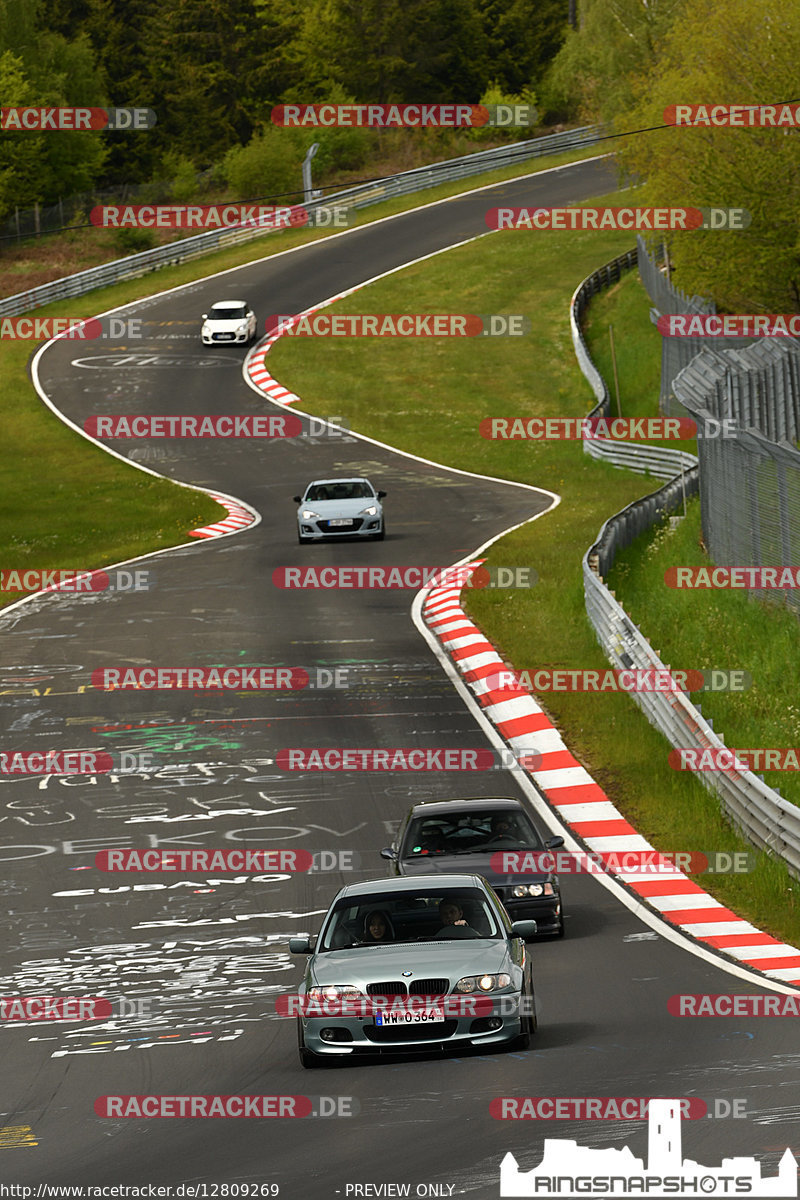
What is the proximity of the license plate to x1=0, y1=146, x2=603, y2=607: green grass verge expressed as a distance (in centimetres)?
2420

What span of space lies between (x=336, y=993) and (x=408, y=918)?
126 cm

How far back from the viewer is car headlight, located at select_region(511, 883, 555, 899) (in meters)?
14.4

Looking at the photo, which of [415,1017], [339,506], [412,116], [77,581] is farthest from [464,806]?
[412,116]

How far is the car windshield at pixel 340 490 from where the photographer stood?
126ft

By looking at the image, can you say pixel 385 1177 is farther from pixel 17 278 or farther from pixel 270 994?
pixel 17 278

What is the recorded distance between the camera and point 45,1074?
11.3m

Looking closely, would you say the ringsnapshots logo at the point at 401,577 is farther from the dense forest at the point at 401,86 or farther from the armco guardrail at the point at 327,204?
the armco guardrail at the point at 327,204

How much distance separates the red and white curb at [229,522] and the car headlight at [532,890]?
2654 centimetres

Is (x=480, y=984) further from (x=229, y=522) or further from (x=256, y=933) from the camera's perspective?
(x=229, y=522)

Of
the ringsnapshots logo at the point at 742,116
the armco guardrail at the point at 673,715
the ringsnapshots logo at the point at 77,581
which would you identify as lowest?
the ringsnapshots logo at the point at 77,581

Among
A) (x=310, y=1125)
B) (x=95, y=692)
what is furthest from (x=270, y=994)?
(x=95, y=692)

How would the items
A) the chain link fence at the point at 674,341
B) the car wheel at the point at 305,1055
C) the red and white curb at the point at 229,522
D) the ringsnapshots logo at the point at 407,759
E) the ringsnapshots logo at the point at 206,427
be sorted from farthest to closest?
the ringsnapshots logo at the point at 206,427 → the chain link fence at the point at 674,341 → the red and white curb at the point at 229,522 → the ringsnapshots logo at the point at 407,759 → the car wheel at the point at 305,1055

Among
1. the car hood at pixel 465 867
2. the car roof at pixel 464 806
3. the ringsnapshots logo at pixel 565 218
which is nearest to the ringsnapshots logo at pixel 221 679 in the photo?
the car roof at pixel 464 806

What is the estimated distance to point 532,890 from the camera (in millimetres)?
14477
